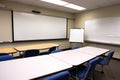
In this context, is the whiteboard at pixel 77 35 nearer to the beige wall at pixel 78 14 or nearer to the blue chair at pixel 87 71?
the beige wall at pixel 78 14

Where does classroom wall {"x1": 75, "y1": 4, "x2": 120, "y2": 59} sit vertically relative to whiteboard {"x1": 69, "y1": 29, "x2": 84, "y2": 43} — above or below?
above

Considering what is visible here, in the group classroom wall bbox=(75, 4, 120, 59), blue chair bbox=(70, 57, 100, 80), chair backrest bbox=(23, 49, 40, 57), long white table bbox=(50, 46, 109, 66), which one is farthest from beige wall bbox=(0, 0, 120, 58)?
blue chair bbox=(70, 57, 100, 80)

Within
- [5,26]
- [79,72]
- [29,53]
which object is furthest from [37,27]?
[79,72]

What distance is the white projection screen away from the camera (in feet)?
13.5

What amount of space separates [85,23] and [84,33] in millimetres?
655

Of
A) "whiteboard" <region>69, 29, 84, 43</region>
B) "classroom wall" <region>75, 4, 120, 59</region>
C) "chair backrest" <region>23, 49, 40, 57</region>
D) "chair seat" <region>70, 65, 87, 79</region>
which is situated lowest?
"chair seat" <region>70, 65, 87, 79</region>

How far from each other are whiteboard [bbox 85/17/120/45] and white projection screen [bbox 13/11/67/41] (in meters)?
1.65

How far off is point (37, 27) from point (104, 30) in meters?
3.63

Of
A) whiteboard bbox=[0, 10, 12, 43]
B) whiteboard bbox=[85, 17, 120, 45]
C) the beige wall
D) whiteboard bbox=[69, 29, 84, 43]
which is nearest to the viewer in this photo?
Result: whiteboard bbox=[0, 10, 12, 43]

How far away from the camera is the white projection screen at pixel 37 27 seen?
413 cm

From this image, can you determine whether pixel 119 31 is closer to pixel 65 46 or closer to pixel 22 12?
pixel 65 46

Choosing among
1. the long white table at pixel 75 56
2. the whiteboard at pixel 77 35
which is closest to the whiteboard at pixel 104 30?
the whiteboard at pixel 77 35

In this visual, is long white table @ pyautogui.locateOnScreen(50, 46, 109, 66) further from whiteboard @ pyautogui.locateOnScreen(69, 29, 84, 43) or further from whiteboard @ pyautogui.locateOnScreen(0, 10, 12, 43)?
whiteboard @ pyautogui.locateOnScreen(69, 29, 84, 43)

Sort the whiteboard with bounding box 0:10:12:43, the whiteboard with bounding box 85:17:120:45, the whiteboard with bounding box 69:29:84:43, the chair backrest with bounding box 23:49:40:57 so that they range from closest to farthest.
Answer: the chair backrest with bounding box 23:49:40:57 < the whiteboard with bounding box 0:10:12:43 < the whiteboard with bounding box 85:17:120:45 < the whiteboard with bounding box 69:29:84:43
